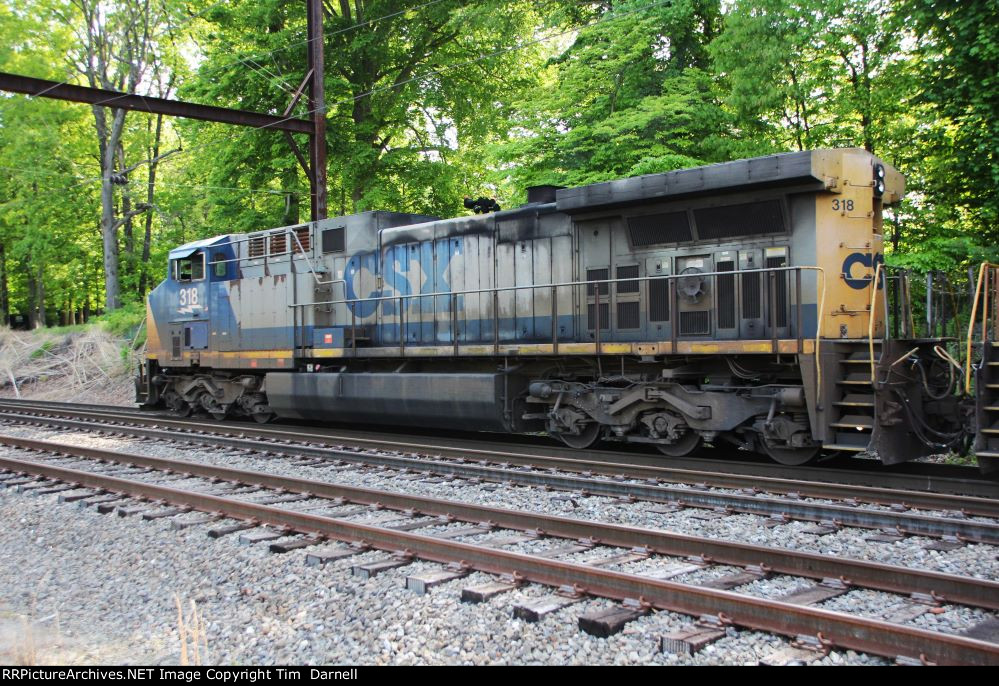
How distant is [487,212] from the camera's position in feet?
39.1

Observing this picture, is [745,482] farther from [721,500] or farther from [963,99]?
[963,99]

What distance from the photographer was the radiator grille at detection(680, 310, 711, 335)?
29.5ft

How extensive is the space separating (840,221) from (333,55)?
16879mm

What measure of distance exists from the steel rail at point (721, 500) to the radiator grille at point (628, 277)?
2754mm

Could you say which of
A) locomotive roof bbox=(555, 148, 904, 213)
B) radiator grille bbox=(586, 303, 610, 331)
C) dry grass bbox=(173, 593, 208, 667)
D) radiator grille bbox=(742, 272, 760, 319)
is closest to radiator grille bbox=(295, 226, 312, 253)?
locomotive roof bbox=(555, 148, 904, 213)

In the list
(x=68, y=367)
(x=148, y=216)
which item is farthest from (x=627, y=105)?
(x=148, y=216)

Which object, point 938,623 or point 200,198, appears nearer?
point 938,623

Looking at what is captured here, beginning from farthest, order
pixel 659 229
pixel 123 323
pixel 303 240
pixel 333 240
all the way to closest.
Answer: pixel 123 323 < pixel 303 240 < pixel 333 240 < pixel 659 229

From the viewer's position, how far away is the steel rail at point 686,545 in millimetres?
4352

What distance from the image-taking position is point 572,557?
5340 millimetres

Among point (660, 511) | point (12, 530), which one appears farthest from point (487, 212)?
point (12, 530)

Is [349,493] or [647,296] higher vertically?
[647,296]

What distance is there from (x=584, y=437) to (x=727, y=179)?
367 cm

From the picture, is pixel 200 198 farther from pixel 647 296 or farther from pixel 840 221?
pixel 840 221
